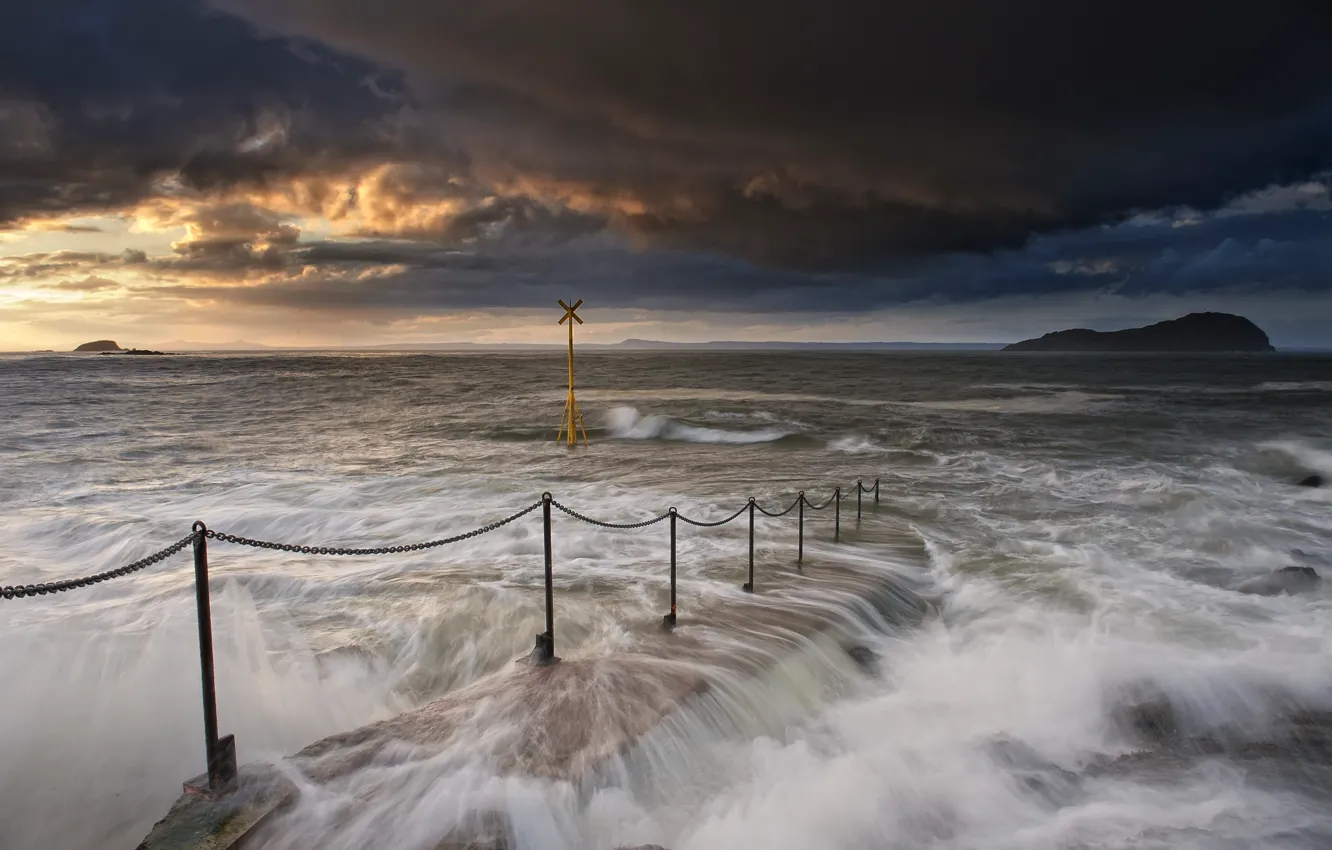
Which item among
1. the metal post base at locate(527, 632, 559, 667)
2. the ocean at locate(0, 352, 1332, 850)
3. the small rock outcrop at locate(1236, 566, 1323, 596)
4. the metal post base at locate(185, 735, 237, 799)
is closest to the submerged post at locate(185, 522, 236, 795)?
the metal post base at locate(185, 735, 237, 799)

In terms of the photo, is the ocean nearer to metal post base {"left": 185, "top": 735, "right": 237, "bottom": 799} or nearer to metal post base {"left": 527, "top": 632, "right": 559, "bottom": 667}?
metal post base {"left": 527, "top": 632, "right": 559, "bottom": 667}

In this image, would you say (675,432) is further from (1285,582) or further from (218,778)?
(218,778)

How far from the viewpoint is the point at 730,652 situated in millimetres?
6422

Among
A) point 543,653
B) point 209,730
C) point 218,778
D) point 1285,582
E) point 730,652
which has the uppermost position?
point 209,730

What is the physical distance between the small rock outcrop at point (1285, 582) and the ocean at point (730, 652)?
0.16 meters

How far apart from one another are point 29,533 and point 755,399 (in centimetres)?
3702

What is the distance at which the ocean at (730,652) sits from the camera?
4391mm

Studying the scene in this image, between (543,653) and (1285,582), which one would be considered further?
(1285,582)

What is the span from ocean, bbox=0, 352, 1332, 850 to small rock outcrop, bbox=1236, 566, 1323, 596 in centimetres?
16

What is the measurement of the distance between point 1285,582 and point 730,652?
7829mm

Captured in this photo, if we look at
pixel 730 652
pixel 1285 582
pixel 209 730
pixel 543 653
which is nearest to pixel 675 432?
pixel 1285 582

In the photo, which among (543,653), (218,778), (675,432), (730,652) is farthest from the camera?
(675,432)

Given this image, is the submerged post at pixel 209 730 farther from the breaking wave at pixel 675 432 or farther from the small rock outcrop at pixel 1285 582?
the breaking wave at pixel 675 432

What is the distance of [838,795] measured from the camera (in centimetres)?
457
